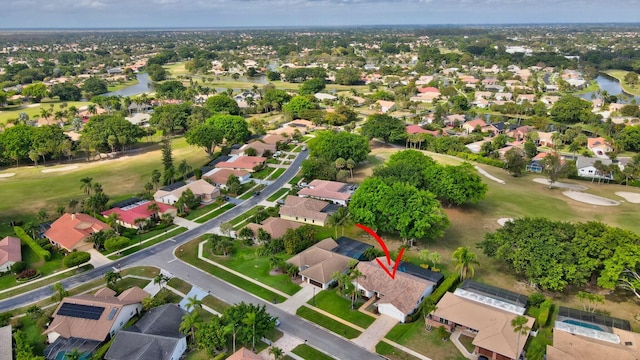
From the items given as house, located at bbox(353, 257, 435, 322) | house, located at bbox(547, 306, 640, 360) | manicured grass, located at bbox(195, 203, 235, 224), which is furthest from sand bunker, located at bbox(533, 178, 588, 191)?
manicured grass, located at bbox(195, 203, 235, 224)

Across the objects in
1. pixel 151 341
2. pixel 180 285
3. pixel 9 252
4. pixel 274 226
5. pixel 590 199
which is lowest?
pixel 180 285

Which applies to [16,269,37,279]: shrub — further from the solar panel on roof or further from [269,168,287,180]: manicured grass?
[269,168,287,180]: manicured grass

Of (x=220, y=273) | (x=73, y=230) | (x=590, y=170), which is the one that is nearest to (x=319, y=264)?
(x=220, y=273)

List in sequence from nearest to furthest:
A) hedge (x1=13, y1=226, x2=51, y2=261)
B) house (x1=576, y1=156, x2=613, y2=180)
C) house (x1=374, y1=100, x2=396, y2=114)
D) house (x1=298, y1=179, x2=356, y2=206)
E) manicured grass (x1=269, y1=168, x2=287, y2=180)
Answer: hedge (x1=13, y1=226, x2=51, y2=261)
house (x1=298, y1=179, x2=356, y2=206)
house (x1=576, y1=156, x2=613, y2=180)
manicured grass (x1=269, y1=168, x2=287, y2=180)
house (x1=374, y1=100, x2=396, y2=114)

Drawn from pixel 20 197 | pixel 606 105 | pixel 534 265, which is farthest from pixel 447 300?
pixel 606 105

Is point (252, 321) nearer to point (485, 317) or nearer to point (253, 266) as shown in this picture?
point (253, 266)

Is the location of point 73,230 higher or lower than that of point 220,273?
higher
